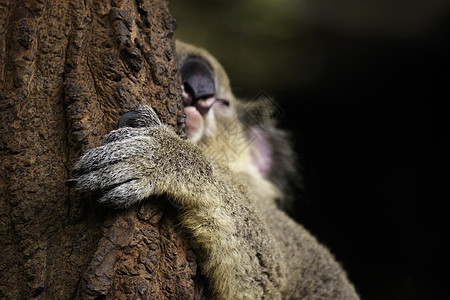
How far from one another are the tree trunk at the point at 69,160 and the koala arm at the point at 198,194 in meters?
0.06

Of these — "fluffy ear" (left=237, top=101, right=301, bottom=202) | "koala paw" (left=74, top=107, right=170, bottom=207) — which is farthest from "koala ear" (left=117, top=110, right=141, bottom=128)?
"fluffy ear" (left=237, top=101, right=301, bottom=202)

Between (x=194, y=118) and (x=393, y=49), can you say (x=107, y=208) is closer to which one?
(x=194, y=118)

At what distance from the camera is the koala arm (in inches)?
48.5

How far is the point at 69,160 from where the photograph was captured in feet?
4.09

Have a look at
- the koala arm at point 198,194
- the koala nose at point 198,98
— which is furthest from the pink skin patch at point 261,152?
the koala arm at point 198,194

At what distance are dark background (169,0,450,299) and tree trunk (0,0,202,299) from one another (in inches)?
66.0

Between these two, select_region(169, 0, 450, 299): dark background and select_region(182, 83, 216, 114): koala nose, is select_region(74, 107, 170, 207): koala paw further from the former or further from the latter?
select_region(169, 0, 450, 299): dark background

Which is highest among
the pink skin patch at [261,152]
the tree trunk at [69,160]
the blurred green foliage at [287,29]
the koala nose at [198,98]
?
the blurred green foliage at [287,29]

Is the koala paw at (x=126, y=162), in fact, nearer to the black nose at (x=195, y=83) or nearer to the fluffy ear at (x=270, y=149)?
the black nose at (x=195, y=83)

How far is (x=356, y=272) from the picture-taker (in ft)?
15.4

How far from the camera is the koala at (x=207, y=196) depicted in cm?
126

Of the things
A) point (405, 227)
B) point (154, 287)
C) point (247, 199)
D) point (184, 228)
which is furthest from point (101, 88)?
point (405, 227)

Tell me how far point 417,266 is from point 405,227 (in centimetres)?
42

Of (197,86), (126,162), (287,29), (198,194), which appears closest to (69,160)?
(126,162)
